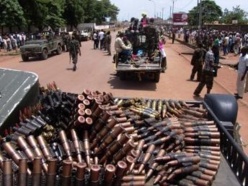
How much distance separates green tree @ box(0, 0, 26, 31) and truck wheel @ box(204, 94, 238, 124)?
27.9 meters

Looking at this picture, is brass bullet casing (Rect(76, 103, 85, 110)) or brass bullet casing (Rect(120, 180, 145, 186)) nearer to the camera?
brass bullet casing (Rect(120, 180, 145, 186))

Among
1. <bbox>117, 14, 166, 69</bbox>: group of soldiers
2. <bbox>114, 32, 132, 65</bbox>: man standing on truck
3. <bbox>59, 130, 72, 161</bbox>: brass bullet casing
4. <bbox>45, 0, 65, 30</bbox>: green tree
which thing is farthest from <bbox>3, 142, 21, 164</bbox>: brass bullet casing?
<bbox>45, 0, 65, 30</bbox>: green tree

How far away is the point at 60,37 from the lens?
2872 cm

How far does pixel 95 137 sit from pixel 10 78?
1.91 meters

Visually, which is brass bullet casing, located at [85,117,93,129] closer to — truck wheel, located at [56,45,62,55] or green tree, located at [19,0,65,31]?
truck wheel, located at [56,45,62,55]

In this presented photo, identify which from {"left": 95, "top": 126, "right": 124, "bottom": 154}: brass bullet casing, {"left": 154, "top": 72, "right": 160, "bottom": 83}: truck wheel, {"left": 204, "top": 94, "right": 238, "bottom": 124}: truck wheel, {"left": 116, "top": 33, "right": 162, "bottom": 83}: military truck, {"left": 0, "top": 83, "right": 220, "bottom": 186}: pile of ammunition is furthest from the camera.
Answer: {"left": 154, "top": 72, "right": 160, "bottom": 83}: truck wheel

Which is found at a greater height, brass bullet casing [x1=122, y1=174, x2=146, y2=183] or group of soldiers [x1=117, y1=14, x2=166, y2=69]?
group of soldiers [x1=117, y1=14, x2=166, y2=69]

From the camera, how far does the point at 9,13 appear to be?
31.3m

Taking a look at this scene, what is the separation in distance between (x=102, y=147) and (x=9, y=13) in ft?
97.8

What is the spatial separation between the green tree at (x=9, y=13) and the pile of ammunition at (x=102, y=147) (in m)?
27.6

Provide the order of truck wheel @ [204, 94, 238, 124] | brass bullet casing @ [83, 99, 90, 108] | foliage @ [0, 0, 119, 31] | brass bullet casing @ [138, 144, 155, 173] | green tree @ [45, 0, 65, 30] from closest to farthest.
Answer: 1. brass bullet casing @ [138, 144, 155, 173]
2. brass bullet casing @ [83, 99, 90, 108]
3. truck wheel @ [204, 94, 238, 124]
4. foliage @ [0, 0, 119, 31]
5. green tree @ [45, 0, 65, 30]

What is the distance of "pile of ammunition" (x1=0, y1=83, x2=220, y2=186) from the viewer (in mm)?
3385

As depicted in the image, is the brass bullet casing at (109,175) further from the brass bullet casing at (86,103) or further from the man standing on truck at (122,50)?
the man standing on truck at (122,50)

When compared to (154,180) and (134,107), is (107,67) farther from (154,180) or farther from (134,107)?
(154,180)
